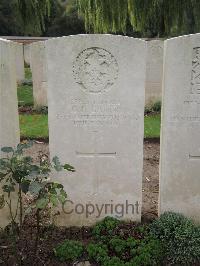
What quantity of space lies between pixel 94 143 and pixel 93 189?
0.52 meters

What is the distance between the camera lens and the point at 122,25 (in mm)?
11953

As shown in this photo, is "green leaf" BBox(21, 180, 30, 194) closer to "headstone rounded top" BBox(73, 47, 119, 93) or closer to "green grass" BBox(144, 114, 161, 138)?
"headstone rounded top" BBox(73, 47, 119, 93)

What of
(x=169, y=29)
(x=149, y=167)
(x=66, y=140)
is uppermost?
(x=169, y=29)

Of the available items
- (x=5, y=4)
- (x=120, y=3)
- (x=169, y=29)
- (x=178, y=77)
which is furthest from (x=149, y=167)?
(x=5, y=4)

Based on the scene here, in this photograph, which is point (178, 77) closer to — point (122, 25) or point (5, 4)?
point (122, 25)

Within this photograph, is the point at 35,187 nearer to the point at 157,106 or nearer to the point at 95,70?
the point at 95,70

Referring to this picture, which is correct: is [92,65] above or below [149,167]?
above

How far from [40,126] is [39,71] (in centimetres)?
190

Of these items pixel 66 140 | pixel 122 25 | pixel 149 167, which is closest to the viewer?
pixel 66 140

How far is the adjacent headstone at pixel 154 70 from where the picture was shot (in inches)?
377

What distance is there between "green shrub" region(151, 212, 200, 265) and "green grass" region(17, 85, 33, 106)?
7.71 meters

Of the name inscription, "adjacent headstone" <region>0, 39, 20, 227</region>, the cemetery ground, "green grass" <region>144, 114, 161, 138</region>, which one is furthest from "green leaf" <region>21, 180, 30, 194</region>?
"green grass" <region>144, 114, 161, 138</region>

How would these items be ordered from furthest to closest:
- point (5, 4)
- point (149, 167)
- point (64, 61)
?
point (5, 4), point (149, 167), point (64, 61)

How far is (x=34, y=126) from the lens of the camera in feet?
27.2
